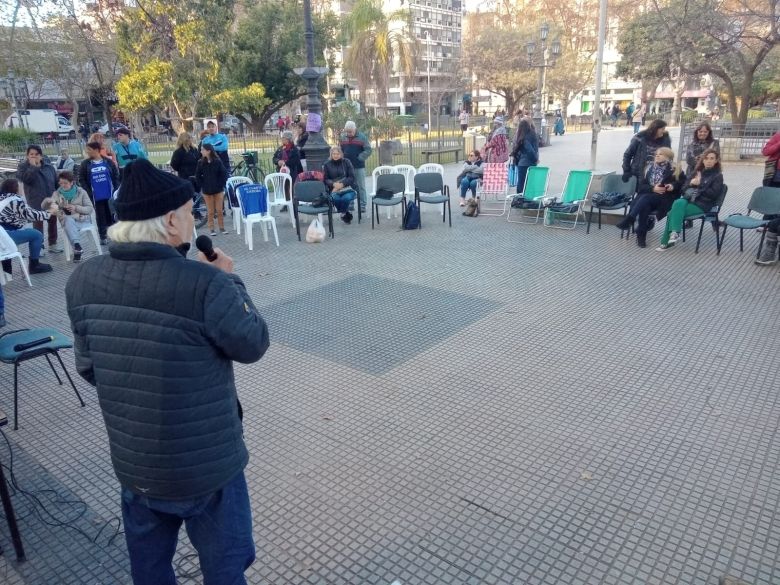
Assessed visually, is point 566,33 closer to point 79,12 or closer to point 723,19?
point 723,19

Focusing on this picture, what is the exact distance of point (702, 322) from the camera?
18.6ft

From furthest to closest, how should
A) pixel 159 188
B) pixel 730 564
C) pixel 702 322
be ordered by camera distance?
pixel 702 322 < pixel 730 564 < pixel 159 188

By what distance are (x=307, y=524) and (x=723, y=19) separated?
60.1ft

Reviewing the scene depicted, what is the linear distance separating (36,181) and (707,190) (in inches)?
378

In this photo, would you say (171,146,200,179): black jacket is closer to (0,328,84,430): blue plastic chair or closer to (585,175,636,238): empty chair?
(0,328,84,430): blue plastic chair

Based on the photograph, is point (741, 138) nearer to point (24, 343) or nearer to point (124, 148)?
point (124, 148)

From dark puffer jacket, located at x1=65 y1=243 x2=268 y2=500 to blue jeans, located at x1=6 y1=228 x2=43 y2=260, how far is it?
22.4 feet

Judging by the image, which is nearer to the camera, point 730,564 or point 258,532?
A: point 730,564

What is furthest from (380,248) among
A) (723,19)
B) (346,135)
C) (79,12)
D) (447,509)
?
(79,12)

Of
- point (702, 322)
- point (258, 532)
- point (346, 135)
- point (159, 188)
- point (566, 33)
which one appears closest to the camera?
point (159, 188)

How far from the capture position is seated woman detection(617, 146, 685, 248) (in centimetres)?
827

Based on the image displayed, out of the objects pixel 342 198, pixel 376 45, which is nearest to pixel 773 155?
pixel 342 198

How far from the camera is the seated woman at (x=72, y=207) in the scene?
27.2 ft

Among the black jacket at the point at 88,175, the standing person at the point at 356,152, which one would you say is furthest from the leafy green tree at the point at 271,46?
the black jacket at the point at 88,175
